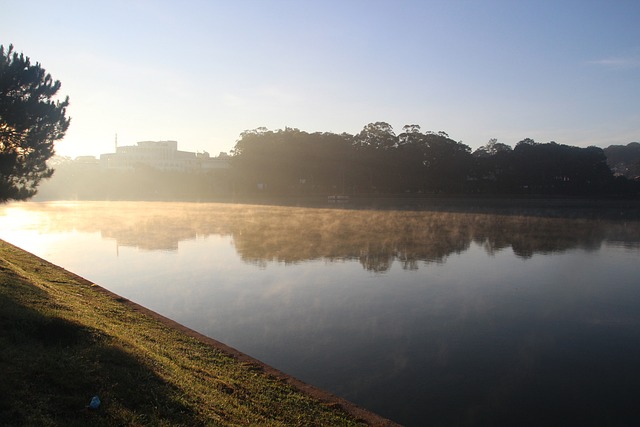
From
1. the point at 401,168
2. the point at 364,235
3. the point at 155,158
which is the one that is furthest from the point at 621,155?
the point at 364,235

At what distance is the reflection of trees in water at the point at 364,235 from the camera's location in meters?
19.3

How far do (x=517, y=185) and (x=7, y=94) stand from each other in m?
74.3

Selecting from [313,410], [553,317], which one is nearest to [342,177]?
[553,317]

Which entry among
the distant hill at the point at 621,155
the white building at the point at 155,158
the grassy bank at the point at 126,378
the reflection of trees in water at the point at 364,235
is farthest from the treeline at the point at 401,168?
the distant hill at the point at 621,155

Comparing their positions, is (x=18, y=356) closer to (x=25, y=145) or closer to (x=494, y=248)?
(x=25, y=145)

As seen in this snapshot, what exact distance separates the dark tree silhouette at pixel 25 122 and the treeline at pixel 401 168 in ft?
178

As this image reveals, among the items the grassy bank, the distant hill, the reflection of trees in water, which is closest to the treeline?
the reflection of trees in water

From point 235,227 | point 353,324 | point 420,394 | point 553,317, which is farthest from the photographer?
point 235,227

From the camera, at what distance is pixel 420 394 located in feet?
22.7

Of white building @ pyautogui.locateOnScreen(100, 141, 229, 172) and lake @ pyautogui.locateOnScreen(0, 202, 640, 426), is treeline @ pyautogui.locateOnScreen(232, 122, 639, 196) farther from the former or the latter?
white building @ pyautogui.locateOnScreen(100, 141, 229, 172)

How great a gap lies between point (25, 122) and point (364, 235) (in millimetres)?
16290

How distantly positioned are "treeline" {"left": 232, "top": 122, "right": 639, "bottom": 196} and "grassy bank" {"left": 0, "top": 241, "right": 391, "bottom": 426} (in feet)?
218

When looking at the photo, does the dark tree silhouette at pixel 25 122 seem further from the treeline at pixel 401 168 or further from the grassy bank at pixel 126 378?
the treeline at pixel 401 168

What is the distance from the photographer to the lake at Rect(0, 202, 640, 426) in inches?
276
